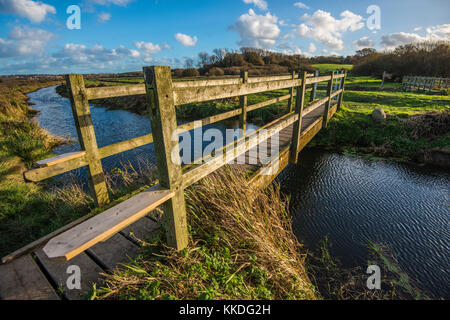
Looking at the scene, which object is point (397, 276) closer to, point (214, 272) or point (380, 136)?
point (214, 272)

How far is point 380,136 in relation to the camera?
10.4 m

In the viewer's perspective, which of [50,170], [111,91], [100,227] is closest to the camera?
[100,227]

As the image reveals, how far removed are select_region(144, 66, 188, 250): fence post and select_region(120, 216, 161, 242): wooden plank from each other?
79cm

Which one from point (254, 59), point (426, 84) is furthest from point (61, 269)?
point (254, 59)

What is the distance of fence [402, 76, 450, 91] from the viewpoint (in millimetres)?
19344

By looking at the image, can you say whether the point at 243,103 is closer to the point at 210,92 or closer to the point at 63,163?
the point at 210,92

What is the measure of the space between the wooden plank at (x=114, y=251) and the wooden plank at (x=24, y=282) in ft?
1.63

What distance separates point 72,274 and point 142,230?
2.90 feet

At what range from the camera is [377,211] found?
5645mm

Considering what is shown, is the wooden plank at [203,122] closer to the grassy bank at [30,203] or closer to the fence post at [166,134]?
the fence post at [166,134]

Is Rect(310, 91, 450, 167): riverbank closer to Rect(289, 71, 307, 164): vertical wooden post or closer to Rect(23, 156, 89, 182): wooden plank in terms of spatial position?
Rect(289, 71, 307, 164): vertical wooden post

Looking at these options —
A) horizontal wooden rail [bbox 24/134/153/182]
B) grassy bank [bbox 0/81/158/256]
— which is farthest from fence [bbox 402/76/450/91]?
horizontal wooden rail [bbox 24/134/153/182]

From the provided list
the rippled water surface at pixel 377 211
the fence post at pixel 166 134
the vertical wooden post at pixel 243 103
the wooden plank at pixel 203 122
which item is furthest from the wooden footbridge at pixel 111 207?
the rippled water surface at pixel 377 211

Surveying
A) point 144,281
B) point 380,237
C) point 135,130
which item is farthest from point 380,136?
point 135,130
